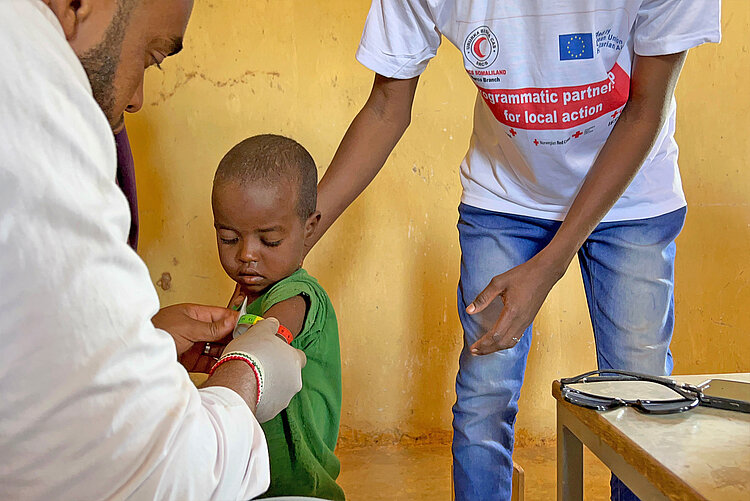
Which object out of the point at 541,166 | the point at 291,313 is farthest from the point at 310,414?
the point at 541,166

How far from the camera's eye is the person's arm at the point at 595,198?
4.57 ft

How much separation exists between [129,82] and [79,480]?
0.45 meters

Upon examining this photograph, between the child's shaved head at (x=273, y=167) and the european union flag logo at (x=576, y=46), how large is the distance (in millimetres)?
550

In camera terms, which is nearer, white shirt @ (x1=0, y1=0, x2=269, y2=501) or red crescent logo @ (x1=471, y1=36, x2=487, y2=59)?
white shirt @ (x1=0, y1=0, x2=269, y2=501)

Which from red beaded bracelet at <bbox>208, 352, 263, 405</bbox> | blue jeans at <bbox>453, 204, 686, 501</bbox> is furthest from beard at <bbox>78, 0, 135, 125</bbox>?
blue jeans at <bbox>453, 204, 686, 501</bbox>

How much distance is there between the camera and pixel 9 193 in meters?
0.57

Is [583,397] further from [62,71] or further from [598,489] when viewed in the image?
[598,489]

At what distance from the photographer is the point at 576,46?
1.45 m

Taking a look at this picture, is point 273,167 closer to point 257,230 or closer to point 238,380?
point 257,230

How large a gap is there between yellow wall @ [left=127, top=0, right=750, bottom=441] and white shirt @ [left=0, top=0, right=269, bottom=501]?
185 cm

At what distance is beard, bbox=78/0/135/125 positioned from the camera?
0.79 metres

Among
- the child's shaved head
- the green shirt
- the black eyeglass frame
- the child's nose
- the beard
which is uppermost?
the beard

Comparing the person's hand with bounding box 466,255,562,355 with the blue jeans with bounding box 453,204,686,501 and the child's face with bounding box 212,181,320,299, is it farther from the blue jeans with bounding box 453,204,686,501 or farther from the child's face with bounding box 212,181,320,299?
the child's face with bounding box 212,181,320,299

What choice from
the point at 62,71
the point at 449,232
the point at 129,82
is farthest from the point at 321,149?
the point at 62,71
